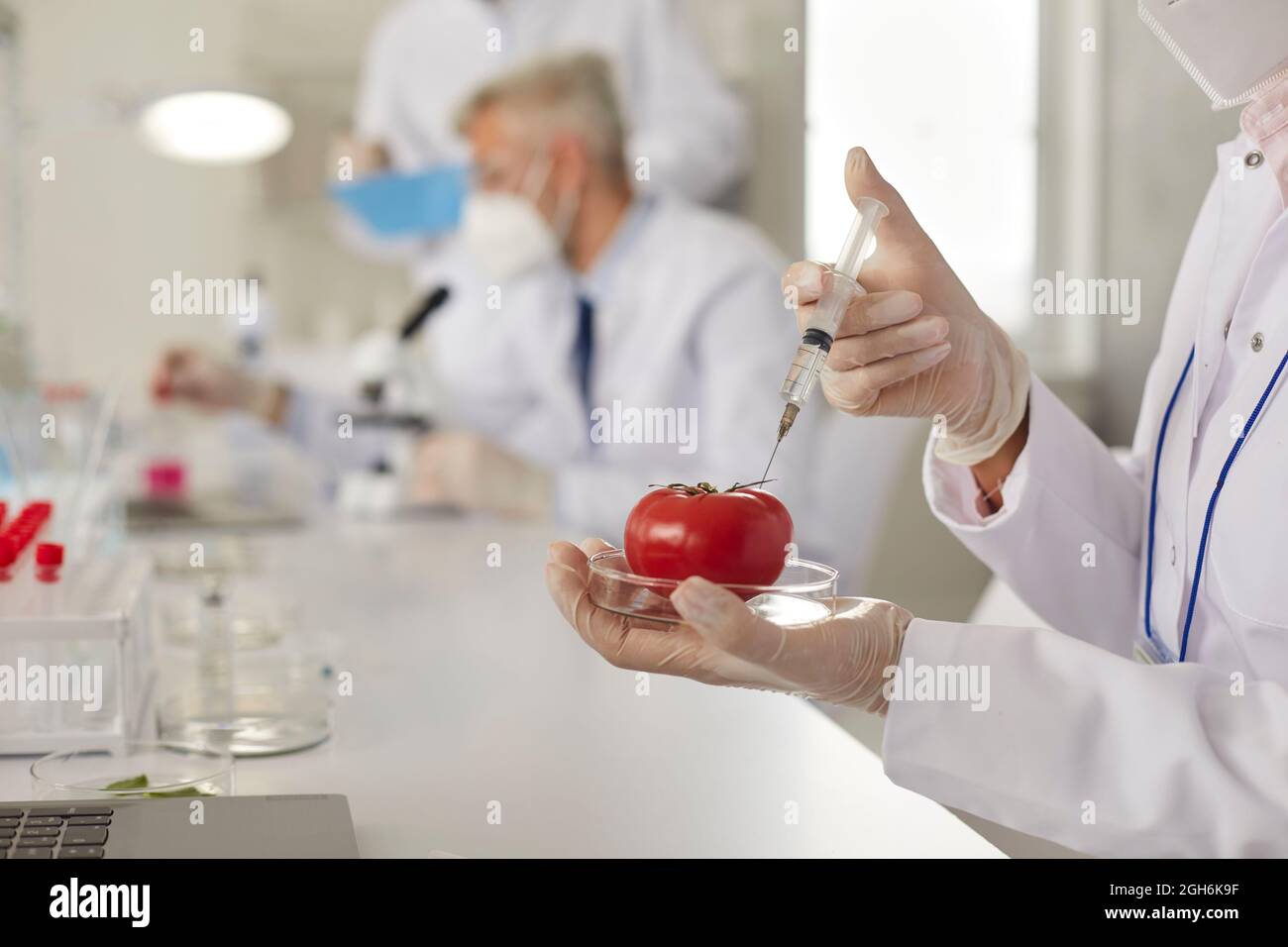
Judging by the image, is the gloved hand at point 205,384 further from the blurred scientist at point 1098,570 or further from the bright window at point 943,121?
the blurred scientist at point 1098,570

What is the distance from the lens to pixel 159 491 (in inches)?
105

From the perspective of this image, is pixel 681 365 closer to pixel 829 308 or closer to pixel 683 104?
pixel 683 104

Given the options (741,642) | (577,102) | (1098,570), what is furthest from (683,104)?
(741,642)

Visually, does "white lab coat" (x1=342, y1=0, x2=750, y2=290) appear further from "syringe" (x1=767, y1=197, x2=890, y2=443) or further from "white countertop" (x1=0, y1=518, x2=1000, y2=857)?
"syringe" (x1=767, y1=197, x2=890, y2=443)

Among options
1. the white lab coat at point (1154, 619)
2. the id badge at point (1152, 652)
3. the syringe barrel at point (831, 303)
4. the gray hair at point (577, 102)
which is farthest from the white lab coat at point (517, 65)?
the syringe barrel at point (831, 303)

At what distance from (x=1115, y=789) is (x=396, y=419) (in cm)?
188

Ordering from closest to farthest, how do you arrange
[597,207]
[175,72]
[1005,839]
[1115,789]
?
1. [1115,789]
2. [1005,839]
3. [597,207]
4. [175,72]

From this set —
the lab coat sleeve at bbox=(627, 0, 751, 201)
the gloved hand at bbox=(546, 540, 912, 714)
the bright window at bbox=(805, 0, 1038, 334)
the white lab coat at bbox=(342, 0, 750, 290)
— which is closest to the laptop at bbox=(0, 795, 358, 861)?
the gloved hand at bbox=(546, 540, 912, 714)

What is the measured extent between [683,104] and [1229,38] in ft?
8.79

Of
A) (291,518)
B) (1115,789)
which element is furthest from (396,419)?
(1115,789)

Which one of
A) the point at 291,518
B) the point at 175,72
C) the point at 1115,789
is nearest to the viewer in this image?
the point at 1115,789

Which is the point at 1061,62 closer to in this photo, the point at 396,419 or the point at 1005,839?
the point at 396,419

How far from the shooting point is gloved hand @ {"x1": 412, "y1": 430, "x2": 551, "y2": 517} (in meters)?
2.44

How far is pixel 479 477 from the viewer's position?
244cm
